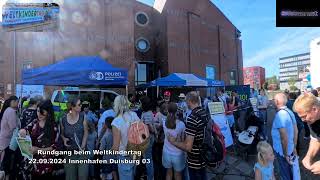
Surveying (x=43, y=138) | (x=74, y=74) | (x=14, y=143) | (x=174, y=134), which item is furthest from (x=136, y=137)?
(x=74, y=74)

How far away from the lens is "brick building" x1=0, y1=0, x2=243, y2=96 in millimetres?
21109

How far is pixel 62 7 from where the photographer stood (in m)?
21.7

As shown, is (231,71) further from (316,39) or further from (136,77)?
(316,39)

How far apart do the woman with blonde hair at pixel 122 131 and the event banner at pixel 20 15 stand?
53.3 feet

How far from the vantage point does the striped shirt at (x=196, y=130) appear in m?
4.57

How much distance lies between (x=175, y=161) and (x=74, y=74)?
3.36 m

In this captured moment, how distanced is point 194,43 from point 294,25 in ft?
63.5

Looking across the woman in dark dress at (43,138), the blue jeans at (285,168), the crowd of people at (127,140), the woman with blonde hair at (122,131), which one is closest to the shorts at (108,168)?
the crowd of people at (127,140)

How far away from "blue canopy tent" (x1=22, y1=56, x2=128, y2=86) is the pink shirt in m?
1.37

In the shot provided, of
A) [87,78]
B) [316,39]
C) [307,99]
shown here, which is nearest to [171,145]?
[307,99]

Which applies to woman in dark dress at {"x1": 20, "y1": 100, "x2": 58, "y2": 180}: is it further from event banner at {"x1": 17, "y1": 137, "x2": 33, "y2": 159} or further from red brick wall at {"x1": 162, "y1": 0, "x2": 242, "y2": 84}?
red brick wall at {"x1": 162, "y1": 0, "x2": 242, "y2": 84}

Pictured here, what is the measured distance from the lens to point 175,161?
5195 mm

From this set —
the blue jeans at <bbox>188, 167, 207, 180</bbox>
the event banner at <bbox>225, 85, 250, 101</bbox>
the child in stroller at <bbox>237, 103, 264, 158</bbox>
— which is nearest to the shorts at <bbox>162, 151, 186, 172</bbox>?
the blue jeans at <bbox>188, 167, 207, 180</bbox>
